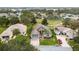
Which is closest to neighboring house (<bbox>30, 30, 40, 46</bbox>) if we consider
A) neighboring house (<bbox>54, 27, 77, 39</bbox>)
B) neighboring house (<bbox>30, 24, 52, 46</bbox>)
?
neighboring house (<bbox>30, 24, 52, 46</bbox>)

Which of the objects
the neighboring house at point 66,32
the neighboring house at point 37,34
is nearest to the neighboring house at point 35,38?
the neighboring house at point 37,34

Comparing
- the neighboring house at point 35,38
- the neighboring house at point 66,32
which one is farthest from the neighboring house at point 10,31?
the neighboring house at point 66,32

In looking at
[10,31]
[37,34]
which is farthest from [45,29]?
[10,31]

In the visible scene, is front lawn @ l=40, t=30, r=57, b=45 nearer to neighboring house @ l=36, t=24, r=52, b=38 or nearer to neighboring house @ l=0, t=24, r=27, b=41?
neighboring house @ l=36, t=24, r=52, b=38

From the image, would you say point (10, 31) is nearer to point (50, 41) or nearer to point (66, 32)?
point (50, 41)

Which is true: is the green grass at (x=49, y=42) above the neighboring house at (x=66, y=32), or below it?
below

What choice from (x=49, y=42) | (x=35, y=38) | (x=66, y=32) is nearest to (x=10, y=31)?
(x=35, y=38)

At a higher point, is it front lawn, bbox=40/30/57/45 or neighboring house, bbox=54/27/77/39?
neighboring house, bbox=54/27/77/39

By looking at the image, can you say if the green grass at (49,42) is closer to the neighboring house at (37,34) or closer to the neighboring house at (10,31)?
the neighboring house at (37,34)

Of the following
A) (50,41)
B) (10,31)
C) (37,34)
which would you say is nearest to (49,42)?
(50,41)
